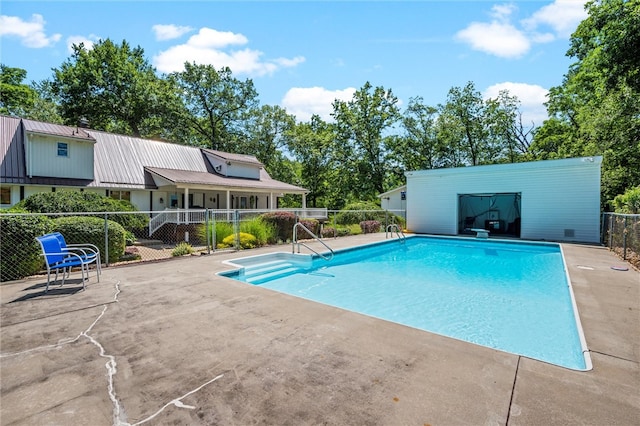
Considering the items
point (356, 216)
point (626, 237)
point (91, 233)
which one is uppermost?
point (356, 216)

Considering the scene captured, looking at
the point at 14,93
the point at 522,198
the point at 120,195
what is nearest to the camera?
the point at 522,198

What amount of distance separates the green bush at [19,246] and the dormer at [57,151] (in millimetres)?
11332

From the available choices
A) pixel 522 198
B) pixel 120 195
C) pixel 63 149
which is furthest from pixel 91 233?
pixel 522 198

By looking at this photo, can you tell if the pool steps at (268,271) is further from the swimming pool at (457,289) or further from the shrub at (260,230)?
the shrub at (260,230)

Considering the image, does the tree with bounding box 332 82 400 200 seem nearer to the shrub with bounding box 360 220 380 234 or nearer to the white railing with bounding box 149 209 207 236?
the shrub with bounding box 360 220 380 234

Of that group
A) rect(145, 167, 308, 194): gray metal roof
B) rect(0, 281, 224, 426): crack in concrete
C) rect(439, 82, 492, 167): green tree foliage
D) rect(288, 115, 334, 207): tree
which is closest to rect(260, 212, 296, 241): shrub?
rect(145, 167, 308, 194): gray metal roof

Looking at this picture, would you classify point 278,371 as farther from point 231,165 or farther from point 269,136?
point 269,136

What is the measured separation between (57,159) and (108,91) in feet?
51.1

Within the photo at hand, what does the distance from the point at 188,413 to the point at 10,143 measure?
19.4m

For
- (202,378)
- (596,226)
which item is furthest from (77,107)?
(596,226)

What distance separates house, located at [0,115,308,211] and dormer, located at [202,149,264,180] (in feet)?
0.23

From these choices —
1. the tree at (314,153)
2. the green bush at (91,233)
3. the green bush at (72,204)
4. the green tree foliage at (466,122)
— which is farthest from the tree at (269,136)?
the green bush at (91,233)

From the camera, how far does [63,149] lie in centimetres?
1559

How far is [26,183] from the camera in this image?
1407 cm
